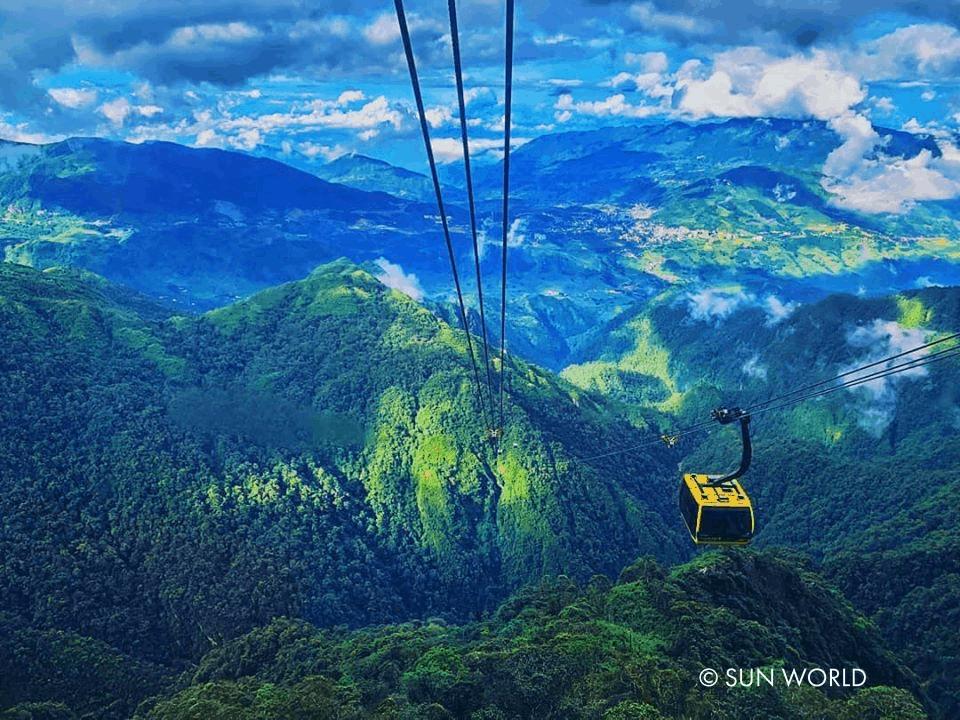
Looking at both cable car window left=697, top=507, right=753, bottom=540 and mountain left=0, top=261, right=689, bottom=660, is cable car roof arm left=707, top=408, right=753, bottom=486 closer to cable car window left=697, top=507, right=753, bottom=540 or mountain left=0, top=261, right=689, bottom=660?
cable car window left=697, top=507, right=753, bottom=540

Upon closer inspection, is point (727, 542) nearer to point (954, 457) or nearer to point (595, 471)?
point (595, 471)

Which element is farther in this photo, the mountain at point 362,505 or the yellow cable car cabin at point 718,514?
the mountain at point 362,505

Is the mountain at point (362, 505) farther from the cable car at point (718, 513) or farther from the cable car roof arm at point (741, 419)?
the cable car roof arm at point (741, 419)

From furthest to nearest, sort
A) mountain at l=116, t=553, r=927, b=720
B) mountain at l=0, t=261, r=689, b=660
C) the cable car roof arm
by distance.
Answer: mountain at l=0, t=261, r=689, b=660, mountain at l=116, t=553, r=927, b=720, the cable car roof arm

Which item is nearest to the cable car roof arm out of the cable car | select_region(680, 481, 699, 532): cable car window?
the cable car

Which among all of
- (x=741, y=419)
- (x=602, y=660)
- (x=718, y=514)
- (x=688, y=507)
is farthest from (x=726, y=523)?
(x=602, y=660)

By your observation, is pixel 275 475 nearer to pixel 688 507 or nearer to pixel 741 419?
pixel 688 507

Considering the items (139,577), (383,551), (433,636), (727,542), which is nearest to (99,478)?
(139,577)

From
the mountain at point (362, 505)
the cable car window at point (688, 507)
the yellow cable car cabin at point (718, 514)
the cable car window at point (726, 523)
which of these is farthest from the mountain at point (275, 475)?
the cable car window at point (726, 523)

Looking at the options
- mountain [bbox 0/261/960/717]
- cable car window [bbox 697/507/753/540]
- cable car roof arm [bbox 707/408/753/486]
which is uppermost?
cable car roof arm [bbox 707/408/753/486]
